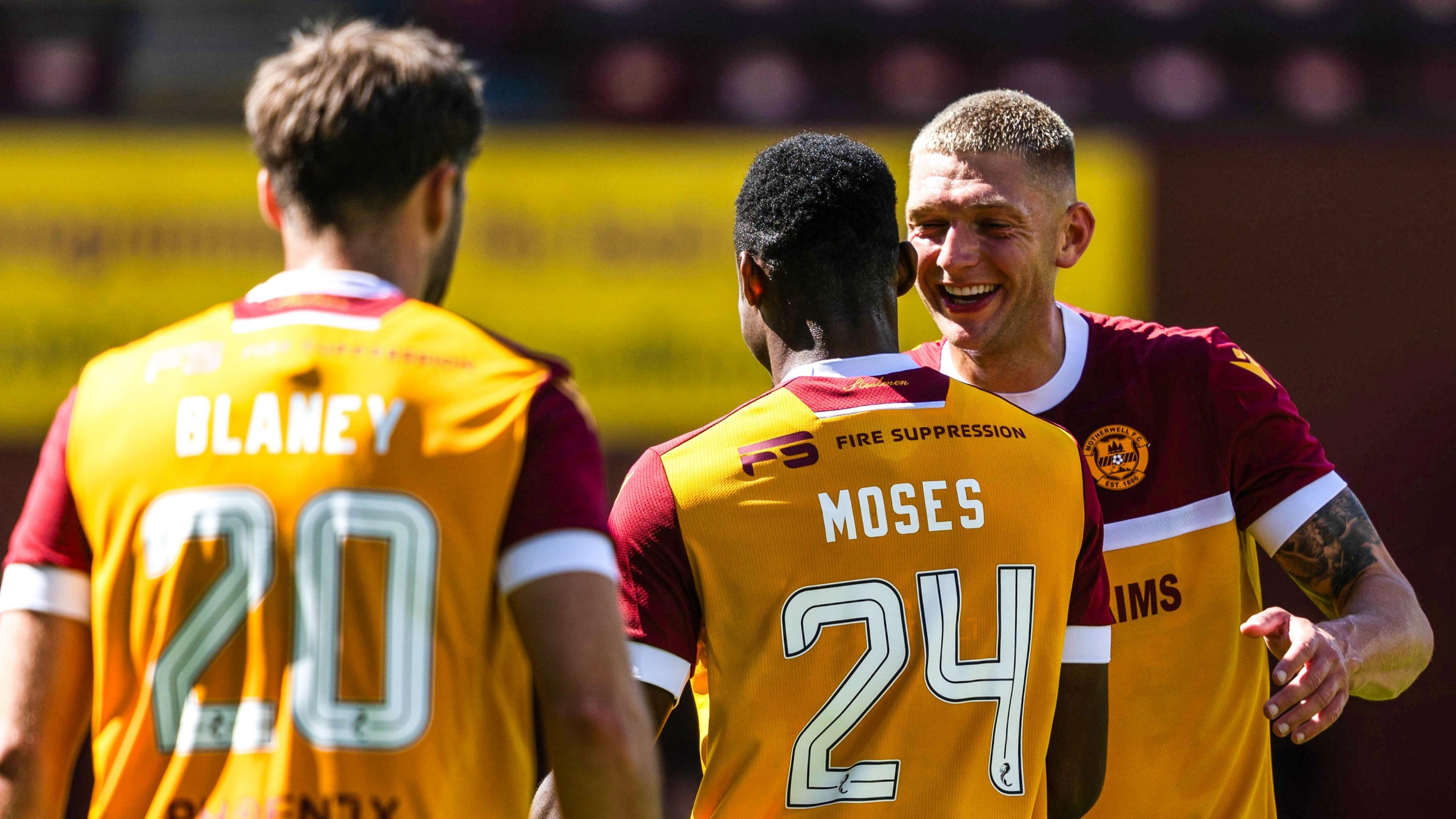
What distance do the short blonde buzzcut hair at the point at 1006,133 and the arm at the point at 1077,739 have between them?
1.10 metres

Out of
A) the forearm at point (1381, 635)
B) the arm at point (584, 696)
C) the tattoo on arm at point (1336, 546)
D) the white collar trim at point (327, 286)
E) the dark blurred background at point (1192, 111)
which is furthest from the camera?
the dark blurred background at point (1192, 111)

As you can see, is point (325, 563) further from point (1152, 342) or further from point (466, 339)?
point (1152, 342)

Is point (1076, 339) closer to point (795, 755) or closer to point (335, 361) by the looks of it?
point (795, 755)

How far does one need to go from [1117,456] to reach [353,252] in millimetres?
1593

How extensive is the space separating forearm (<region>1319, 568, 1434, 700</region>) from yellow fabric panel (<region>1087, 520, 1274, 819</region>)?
0.22m

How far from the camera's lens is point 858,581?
2119 millimetres

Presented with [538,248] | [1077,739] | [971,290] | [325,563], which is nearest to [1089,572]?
[1077,739]

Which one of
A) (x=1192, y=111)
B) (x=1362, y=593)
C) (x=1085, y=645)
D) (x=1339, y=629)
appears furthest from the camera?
(x=1192, y=111)

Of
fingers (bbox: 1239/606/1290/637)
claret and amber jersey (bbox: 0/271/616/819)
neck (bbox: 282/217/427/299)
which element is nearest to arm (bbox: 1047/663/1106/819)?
fingers (bbox: 1239/606/1290/637)

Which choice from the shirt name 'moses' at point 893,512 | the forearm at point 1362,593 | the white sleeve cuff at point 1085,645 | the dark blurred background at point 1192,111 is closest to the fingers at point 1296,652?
the forearm at point 1362,593

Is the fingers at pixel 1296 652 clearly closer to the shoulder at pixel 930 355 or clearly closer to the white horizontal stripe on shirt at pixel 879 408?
the white horizontal stripe on shirt at pixel 879 408

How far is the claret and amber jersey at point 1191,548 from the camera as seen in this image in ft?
8.88

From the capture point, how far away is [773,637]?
2123mm

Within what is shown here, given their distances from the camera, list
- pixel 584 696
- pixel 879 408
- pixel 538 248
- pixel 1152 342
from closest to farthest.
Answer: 1. pixel 584 696
2. pixel 879 408
3. pixel 1152 342
4. pixel 538 248
